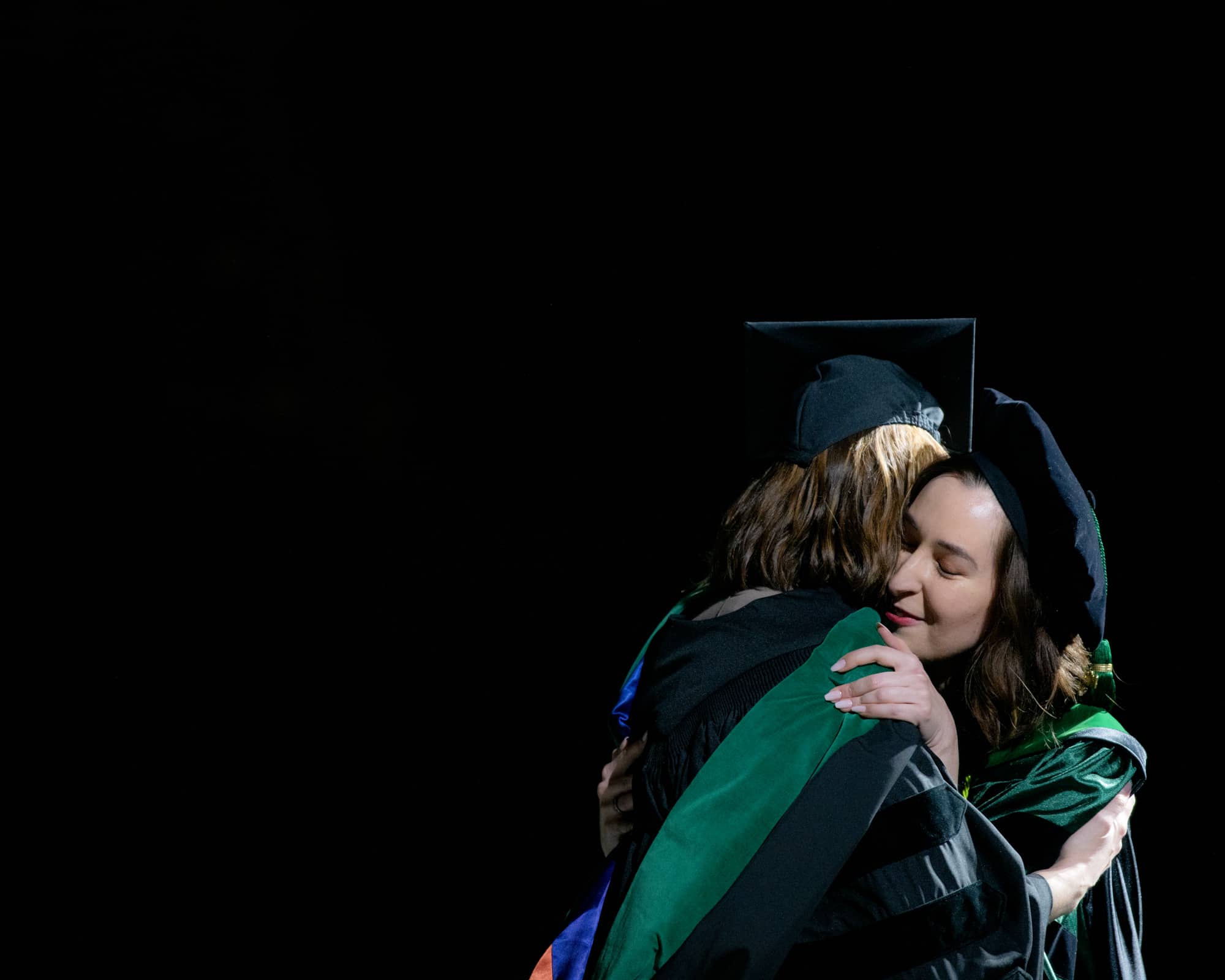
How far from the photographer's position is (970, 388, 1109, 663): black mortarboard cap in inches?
55.1

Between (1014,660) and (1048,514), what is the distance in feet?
0.96

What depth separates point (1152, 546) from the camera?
195cm

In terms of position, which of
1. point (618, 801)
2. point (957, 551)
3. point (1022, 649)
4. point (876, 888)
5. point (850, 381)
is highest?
point (850, 381)

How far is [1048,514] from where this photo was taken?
143cm

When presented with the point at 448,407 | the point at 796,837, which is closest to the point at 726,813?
the point at 796,837

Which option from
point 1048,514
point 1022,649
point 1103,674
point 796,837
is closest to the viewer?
point 796,837

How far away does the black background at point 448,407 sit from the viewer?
6.56 ft

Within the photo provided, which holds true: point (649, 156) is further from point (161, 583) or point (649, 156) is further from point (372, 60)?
point (161, 583)

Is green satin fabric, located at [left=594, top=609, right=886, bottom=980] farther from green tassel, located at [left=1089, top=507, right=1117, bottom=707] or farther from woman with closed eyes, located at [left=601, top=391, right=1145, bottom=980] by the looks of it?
green tassel, located at [left=1089, top=507, right=1117, bottom=707]

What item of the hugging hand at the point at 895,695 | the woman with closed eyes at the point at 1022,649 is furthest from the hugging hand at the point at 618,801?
the hugging hand at the point at 895,695

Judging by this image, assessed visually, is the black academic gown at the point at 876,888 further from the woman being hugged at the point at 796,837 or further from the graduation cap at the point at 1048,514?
the graduation cap at the point at 1048,514

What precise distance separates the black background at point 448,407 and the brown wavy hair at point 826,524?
68cm

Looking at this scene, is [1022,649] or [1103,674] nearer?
[1022,649]

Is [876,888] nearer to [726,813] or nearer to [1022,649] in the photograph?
[726,813]
